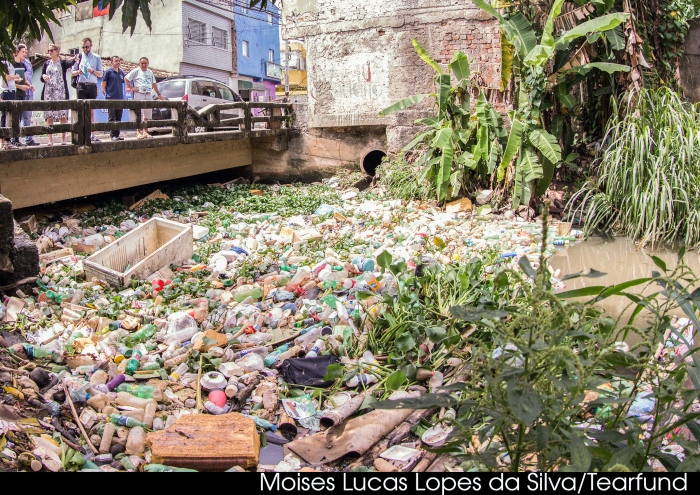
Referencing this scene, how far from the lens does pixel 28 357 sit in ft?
14.8

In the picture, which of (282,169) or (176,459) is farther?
(282,169)

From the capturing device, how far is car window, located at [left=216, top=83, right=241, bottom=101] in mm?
15009

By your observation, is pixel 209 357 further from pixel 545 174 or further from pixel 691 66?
pixel 691 66

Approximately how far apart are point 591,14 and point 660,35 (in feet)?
4.61

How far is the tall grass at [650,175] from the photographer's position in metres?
8.24

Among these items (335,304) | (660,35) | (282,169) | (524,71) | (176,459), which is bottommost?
(176,459)

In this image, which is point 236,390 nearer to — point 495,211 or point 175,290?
point 175,290

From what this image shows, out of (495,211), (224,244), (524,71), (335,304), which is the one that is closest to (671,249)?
(495,211)

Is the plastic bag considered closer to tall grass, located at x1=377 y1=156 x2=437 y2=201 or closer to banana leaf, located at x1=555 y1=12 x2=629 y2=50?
banana leaf, located at x1=555 y1=12 x2=629 y2=50

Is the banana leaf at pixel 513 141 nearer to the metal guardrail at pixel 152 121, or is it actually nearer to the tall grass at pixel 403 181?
the tall grass at pixel 403 181

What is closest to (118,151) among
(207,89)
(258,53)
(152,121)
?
(152,121)

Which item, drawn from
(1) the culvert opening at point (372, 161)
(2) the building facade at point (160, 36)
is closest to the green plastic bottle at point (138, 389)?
(1) the culvert opening at point (372, 161)

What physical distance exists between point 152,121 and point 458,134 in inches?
187

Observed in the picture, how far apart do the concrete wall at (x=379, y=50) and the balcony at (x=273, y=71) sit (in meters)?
17.6
